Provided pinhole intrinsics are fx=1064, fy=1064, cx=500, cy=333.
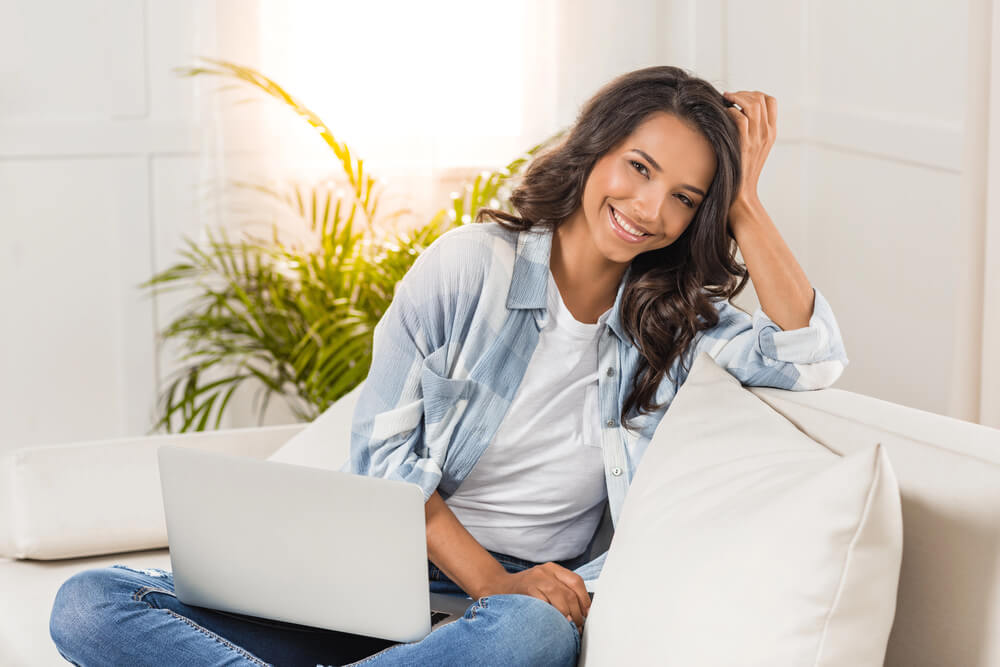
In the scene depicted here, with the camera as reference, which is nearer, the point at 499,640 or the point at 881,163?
the point at 499,640

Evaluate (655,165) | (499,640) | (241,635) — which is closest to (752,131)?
(655,165)

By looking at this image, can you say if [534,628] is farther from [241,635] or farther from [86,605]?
[86,605]

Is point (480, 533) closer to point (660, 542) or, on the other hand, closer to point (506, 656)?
point (506, 656)

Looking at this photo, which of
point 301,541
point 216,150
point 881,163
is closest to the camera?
point 301,541

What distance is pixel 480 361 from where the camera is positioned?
1.47 m

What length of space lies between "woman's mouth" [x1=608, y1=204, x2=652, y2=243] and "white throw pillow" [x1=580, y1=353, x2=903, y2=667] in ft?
Answer: 1.26

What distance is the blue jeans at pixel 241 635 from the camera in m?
1.17

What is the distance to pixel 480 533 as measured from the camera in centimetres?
152

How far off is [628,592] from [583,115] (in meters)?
0.75

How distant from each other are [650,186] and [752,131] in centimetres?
16

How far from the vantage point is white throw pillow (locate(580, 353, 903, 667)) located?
0.88m

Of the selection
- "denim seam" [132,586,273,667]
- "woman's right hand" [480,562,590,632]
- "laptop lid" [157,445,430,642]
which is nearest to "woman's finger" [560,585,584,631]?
"woman's right hand" [480,562,590,632]

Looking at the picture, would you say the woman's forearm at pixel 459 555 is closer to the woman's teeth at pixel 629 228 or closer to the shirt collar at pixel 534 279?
the shirt collar at pixel 534 279

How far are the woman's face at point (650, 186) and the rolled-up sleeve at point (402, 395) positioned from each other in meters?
0.25
